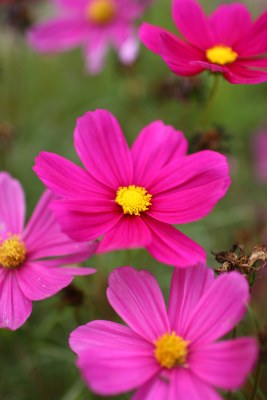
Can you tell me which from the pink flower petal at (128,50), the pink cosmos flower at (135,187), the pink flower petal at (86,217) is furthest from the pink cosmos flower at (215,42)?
the pink flower petal at (128,50)

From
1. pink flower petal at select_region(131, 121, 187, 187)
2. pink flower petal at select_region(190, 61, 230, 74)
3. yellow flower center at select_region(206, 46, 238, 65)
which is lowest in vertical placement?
pink flower petal at select_region(131, 121, 187, 187)

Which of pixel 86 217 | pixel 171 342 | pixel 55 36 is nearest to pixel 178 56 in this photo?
pixel 86 217

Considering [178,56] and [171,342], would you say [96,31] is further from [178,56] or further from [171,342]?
[171,342]

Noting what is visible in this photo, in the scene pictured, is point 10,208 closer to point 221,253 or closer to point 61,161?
point 61,161

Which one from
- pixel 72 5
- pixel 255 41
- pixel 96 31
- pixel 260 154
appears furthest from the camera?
pixel 260 154

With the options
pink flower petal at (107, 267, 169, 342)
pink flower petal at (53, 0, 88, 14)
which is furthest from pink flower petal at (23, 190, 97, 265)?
pink flower petal at (53, 0, 88, 14)

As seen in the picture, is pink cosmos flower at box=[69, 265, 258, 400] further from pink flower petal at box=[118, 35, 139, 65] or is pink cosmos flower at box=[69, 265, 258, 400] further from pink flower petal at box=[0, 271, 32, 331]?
pink flower petal at box=[118, 35, 139, 65]

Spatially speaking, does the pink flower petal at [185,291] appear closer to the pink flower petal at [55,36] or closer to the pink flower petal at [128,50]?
the pink flower petal at [128,50]
